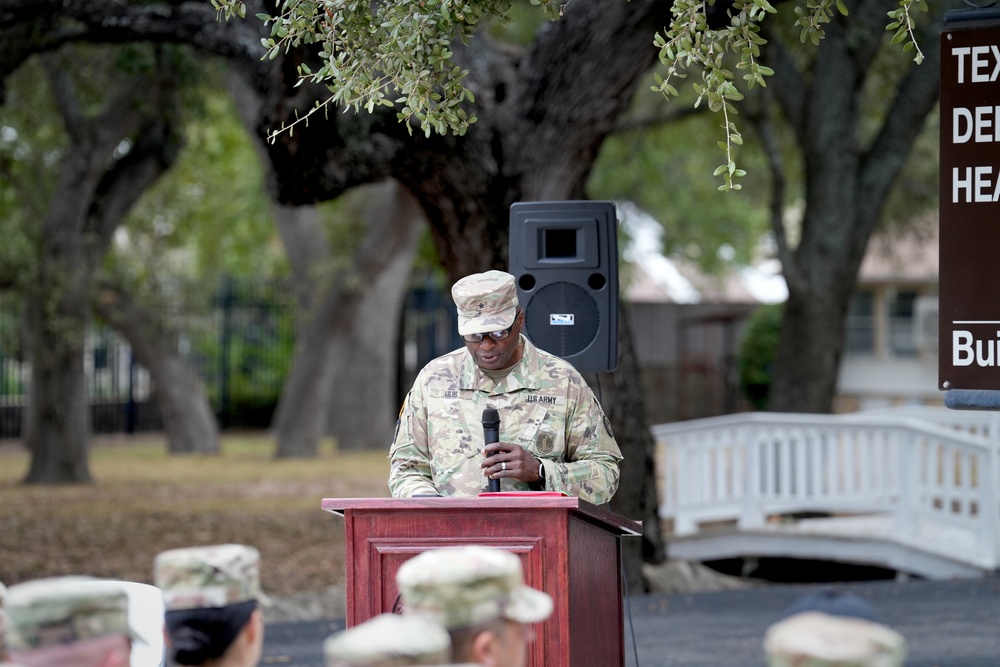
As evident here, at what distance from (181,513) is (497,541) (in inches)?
464

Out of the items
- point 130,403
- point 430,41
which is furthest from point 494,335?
point 130,403

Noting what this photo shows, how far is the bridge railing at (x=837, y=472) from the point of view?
12.0 meters

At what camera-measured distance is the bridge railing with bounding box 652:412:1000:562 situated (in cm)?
1200

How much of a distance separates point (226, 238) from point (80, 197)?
13.8 m

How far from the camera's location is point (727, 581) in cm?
1206

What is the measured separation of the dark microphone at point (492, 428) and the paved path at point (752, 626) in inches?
106

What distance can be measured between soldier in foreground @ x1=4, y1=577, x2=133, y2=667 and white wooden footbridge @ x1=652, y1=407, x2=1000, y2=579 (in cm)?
1013

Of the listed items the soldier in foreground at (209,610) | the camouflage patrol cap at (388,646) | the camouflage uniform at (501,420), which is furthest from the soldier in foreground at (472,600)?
the camouflage uniform at (501,420)

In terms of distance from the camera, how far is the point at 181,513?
15.6 meters

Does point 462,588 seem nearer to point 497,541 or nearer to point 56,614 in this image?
point 56,614

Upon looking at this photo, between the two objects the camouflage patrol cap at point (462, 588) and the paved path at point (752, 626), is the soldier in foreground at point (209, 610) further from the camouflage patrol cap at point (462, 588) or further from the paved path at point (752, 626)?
the paved path at point (752, 626)

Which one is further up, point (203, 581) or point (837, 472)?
point (203, 581)

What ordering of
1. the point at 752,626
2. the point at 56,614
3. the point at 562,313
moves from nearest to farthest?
the point at 56,614 < the point at 562,313 < the point at 752,626

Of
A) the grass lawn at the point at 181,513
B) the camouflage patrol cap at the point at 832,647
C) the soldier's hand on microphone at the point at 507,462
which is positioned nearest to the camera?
the camouflage patrol cap at the point at 832,647
